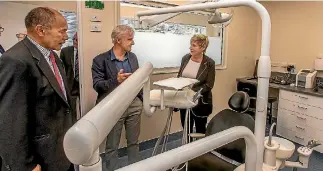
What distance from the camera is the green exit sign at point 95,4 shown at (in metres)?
2.29

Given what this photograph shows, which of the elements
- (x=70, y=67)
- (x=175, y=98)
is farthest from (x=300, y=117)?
(x=70, y=67)

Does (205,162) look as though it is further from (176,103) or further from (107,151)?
(107,151)

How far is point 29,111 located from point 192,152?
34.6 inches

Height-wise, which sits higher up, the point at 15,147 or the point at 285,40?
the point at 285,40

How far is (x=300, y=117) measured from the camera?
3312 mm

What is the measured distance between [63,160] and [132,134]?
1.07 m

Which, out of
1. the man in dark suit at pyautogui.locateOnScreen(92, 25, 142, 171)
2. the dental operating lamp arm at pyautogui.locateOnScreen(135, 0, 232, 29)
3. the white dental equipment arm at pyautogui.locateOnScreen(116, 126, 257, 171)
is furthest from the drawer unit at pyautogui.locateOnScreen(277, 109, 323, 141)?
the white dental equipment arm at pyautogui.locateOnScreen(116, 126, 257, 171)

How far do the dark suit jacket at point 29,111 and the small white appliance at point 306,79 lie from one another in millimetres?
3418

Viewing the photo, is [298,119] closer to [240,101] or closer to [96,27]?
[240,101]

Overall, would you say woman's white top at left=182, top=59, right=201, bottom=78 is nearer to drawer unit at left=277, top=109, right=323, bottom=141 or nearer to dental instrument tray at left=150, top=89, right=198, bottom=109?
dental instrument tray at left=150, top=89, right=198, bottom=109

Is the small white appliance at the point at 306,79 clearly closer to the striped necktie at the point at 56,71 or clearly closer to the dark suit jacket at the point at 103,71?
the dark suit jacket at the point at 103,71

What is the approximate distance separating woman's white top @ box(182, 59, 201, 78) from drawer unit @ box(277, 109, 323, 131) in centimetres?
179

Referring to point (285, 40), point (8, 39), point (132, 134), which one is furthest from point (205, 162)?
point (285, 40)

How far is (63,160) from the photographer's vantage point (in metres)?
1.32
